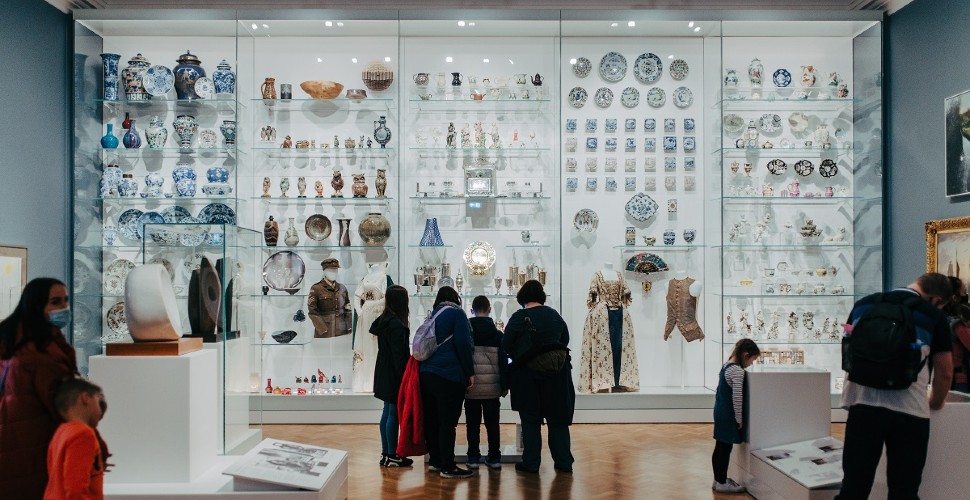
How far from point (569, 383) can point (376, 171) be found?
3.77 m

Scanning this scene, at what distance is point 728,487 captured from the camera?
16.4ft

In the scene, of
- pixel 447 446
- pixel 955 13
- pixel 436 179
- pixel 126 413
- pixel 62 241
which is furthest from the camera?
pixel 436 179

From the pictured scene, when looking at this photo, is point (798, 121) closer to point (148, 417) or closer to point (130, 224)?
point (148, 417)

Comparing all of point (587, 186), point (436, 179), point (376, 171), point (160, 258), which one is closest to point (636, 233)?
point (587, 186)

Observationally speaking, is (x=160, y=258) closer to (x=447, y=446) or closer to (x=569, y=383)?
(x=447, y=446)

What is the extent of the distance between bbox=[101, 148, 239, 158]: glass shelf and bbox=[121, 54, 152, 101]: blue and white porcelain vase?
584 millimetres

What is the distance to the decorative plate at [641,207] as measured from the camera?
8.21 metres

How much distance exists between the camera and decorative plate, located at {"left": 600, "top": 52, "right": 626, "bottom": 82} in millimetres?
8266

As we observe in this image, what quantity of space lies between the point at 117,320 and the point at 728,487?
6333 millimetres

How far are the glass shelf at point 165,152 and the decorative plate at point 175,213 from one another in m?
0.61

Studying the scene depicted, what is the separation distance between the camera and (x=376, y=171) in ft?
26.9

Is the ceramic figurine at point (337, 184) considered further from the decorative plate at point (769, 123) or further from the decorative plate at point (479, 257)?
the decorative plate at point (769, 123)

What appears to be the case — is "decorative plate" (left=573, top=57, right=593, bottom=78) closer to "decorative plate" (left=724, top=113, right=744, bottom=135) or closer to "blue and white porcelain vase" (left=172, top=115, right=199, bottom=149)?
"decorative plate" (left=724, top=113, right=744, bottom=135)

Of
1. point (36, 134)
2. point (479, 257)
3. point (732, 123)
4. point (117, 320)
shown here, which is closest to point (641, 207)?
point (732, 123)
